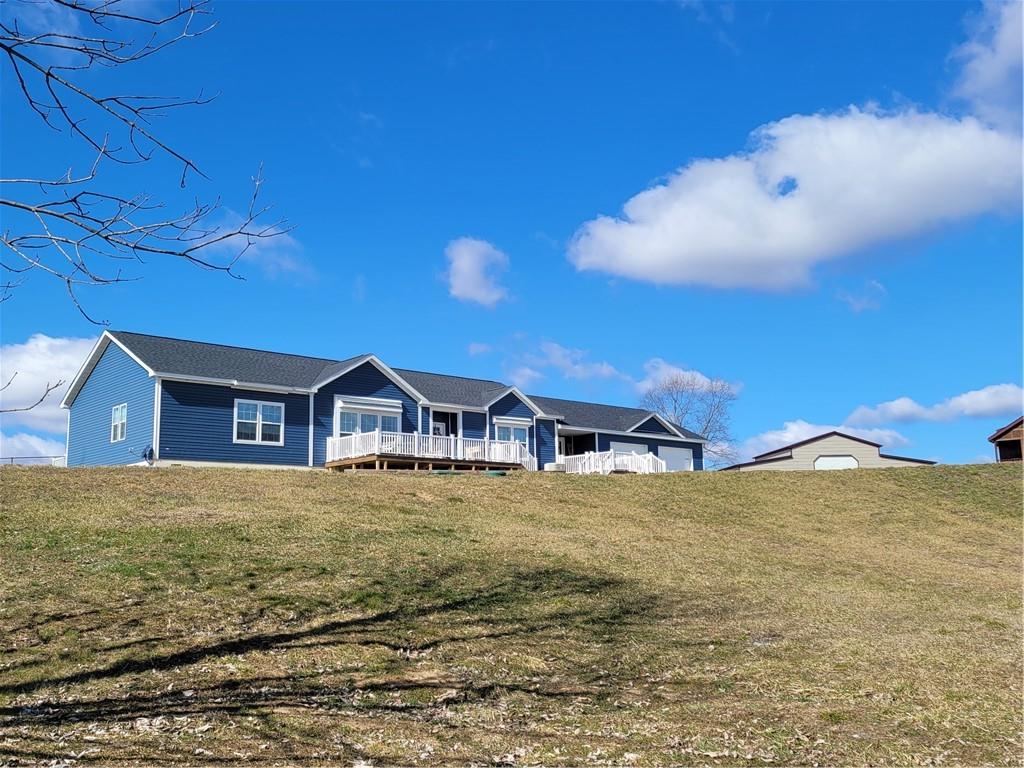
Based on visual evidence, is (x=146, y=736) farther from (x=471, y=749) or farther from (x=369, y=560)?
(x=369, y=560)

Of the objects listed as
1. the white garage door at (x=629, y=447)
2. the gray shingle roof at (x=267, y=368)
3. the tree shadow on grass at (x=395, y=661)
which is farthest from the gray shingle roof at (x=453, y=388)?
the tree shadow on grass at (x=395, y=661)

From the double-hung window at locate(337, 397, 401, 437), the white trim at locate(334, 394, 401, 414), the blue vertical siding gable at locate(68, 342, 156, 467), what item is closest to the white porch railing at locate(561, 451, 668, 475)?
the double-hung window at locate(337, 397, 401, 437)

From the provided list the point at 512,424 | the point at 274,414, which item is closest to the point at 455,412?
the point at 512,424

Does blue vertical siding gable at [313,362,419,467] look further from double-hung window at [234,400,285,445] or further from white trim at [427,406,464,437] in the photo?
double-hung window at [234,400,285,445]

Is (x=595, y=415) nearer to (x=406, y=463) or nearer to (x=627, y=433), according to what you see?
(x=627, y=433)

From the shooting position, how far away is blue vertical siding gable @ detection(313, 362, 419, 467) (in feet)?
102

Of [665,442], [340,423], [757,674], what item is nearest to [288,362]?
[340,423]

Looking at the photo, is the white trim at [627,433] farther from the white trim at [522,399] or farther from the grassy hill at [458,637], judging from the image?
the grassy hill at [458,637]

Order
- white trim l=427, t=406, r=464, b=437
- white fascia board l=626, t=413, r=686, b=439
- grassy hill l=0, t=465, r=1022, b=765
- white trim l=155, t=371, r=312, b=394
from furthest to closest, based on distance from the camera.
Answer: white fascia board l=626, t=413, r=686, b=439 < white trim l=427, t=406, r=464, b=437 < white trim l=155, t=371, r=312, b=394 < grassy hill l=0, t=465, r=1022, b=765

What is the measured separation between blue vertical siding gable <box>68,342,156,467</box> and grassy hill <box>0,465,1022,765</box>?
7.85 meters

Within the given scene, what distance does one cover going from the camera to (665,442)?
45281 millimetres

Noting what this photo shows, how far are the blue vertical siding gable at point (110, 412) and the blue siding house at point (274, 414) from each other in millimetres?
38

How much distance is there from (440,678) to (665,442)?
124ft

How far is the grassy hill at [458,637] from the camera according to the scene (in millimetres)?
6824
